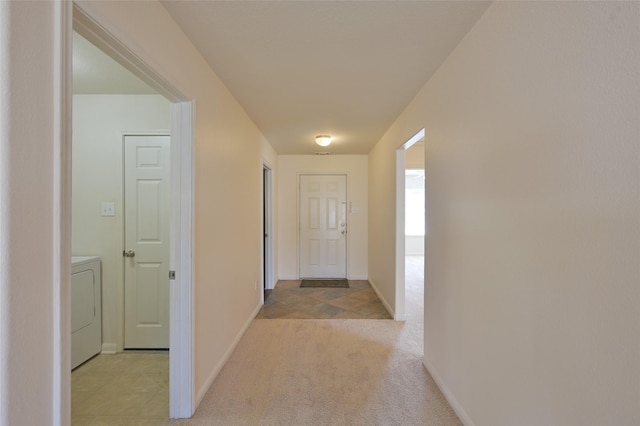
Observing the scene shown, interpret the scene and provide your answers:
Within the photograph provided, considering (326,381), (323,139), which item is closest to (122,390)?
(326,381)

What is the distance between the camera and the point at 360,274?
17.7 feet

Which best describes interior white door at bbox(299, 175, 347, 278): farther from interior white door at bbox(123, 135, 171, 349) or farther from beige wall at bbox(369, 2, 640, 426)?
beige wall at bbox(369, 2, 640, 426)

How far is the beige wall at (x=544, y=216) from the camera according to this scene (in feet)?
2.75

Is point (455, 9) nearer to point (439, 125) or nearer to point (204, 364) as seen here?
point (439, 125)

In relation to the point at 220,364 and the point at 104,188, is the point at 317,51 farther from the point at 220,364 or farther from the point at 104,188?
the point at 220,364

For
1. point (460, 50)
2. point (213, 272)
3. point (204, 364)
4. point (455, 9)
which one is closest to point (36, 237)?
point (213, 272)

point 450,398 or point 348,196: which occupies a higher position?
point 348,196

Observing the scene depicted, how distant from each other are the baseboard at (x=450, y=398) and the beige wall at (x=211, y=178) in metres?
1.66

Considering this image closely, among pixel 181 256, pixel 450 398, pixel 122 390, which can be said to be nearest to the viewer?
pixel 181 256

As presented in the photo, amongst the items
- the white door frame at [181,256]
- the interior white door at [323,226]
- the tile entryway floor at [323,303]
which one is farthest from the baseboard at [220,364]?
the interior white door at [323,226]

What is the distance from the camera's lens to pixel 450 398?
192cm

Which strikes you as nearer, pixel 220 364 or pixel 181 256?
pixel 181 256

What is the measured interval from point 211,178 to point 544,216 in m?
1.98

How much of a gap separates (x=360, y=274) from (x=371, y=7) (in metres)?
4.53
